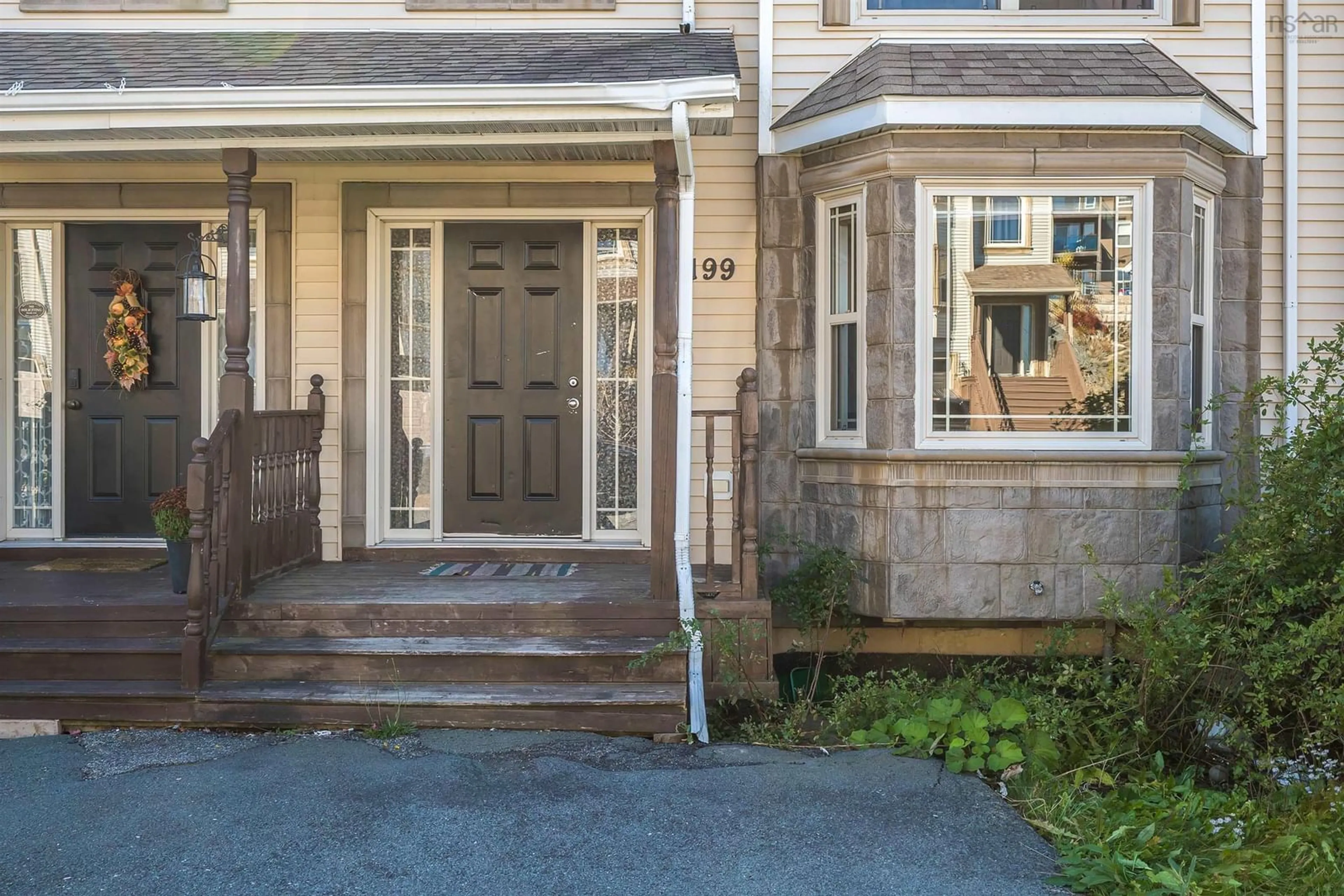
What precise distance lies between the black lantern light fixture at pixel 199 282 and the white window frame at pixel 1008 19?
385 centimetres

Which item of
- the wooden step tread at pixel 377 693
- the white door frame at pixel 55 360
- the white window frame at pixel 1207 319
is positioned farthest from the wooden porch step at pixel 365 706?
the white window frame at pixel 1207 319

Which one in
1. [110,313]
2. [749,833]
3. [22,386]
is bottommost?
[749,833]

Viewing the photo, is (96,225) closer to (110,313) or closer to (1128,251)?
(110,313)

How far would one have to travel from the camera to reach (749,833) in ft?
12.3

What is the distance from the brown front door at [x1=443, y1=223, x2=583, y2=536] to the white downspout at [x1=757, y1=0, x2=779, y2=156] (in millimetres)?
1282

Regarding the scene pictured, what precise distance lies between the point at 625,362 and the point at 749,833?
142 inches

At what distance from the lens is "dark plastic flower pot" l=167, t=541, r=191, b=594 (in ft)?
18.1

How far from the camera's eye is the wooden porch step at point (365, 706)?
4.77 meters

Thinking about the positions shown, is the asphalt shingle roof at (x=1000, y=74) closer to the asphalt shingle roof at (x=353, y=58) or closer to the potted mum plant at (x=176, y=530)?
the asphalt shingle roof at (x=353, y=58)

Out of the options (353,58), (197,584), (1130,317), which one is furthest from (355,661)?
(1130,317)

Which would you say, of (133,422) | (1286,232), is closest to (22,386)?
(133,422)

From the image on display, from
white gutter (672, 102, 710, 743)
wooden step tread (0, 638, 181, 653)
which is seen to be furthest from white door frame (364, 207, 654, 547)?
wooden step tread (0, 638, 181, 653)

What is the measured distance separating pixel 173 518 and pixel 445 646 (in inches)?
62.7

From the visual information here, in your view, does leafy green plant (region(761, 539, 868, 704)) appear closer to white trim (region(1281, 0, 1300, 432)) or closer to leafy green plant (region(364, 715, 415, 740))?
leafy green plant (region(364, 715, 415, 740))
